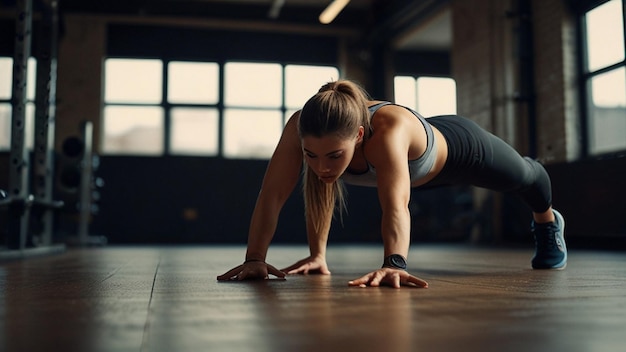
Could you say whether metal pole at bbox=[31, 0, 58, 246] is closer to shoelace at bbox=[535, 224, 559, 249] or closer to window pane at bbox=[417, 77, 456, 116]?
shoelace at bbox=[535, 224, 559, 249]

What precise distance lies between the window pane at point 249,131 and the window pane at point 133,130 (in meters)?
0.97

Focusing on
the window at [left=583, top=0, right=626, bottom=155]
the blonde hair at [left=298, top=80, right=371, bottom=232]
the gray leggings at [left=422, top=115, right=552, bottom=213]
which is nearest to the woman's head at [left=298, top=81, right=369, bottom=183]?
the blonde hair at [left=298, top=80, right=371, bottom=232]

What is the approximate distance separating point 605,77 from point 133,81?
6.22 metres

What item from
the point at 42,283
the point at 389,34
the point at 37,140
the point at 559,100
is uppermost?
the point at 389,34

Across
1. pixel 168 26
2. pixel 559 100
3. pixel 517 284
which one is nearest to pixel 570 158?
pixel 559 100

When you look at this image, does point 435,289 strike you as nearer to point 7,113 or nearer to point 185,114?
point 185,114

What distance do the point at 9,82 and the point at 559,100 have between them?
7.17 meters

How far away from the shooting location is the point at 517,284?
170 cm

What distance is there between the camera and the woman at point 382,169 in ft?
5.24

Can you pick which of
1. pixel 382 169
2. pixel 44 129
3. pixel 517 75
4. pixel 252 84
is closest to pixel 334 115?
pixel 382 169

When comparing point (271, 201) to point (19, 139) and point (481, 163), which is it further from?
point (19, 139)

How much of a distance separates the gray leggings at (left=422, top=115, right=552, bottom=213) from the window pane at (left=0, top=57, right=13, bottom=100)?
8.09m

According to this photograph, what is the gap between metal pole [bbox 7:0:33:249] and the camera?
3.64 m

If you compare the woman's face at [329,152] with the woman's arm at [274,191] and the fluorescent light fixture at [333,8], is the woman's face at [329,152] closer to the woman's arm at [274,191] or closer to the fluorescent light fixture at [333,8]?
the woman's arm at [274,191]
